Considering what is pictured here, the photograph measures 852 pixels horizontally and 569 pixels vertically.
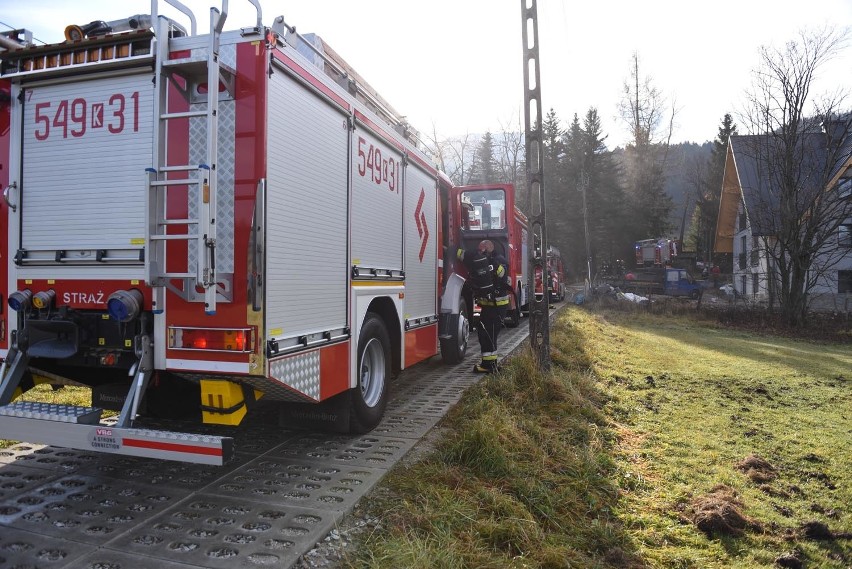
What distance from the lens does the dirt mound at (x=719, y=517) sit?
3.63 metres

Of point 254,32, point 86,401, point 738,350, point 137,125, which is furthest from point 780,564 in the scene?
point 738,350

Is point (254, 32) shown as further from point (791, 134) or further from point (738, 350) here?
point (791, 134)

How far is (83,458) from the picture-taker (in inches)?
172

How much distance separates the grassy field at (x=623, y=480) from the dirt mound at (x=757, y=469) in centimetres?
2

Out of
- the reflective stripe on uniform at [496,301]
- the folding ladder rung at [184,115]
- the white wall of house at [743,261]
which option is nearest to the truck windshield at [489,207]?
the reflective stripe on uniform at [496,301]

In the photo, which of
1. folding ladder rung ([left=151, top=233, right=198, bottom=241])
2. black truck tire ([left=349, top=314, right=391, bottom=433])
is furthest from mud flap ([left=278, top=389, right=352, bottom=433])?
folding ladder rung ([left=151, top=233, right=198, bottom=241])

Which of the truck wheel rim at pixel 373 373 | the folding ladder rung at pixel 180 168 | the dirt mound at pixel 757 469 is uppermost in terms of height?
the folding ladder rung at pixel 180 168

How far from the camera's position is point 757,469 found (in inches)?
186

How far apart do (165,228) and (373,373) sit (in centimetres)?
253

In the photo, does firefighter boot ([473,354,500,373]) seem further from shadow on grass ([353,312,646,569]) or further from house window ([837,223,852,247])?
house window ([837,223,852,247])

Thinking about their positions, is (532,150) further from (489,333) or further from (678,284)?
(678,284)

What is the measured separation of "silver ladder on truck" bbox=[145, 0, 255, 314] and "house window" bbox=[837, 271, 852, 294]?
103 ft

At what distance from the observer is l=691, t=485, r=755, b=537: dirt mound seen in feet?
11.9

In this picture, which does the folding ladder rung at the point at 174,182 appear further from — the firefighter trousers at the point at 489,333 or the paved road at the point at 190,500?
the firefighter trousers at the point at 489,333
